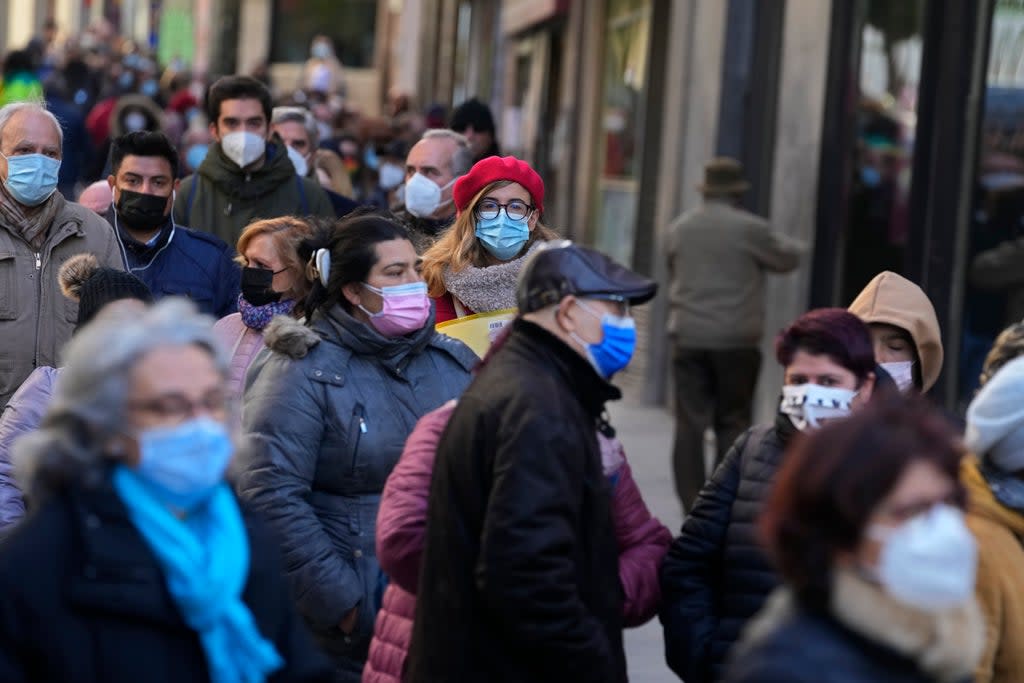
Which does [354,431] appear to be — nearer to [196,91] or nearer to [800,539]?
[800,539]

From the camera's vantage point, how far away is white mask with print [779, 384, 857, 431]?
13.7 feet

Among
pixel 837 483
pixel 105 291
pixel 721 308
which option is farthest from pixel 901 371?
pixel 721 308

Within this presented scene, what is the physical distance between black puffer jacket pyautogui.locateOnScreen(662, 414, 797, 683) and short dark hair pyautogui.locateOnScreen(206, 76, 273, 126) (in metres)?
4.60

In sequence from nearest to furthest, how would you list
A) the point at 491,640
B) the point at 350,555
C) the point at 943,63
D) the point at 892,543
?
the point at 892,543 → the point at 491,640 → the point at 350,555 → the point at 943,63

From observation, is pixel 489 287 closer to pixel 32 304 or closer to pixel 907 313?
pixel 907 313

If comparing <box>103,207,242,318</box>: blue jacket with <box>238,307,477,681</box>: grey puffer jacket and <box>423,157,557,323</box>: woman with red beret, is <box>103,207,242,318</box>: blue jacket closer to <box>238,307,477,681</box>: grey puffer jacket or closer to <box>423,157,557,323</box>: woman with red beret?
<box>423,157,557,323</box>: woman with red beret

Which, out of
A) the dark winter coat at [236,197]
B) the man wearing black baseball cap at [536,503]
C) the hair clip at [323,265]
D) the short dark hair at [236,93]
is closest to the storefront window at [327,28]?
the short dark hair at [236,93]

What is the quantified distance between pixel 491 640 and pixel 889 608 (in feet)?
4.41

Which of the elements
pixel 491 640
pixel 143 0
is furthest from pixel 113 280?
pixel 143 0

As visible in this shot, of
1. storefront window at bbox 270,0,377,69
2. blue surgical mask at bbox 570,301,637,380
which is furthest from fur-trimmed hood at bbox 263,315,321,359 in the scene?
storefront window at bbox 270,0,377,69

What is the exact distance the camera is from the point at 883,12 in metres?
11.3

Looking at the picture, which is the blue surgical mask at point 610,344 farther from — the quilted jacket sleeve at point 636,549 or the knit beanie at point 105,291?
the knit beanie at point 105,291

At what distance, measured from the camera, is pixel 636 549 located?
14.4ft

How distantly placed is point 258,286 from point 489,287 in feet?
2.39
